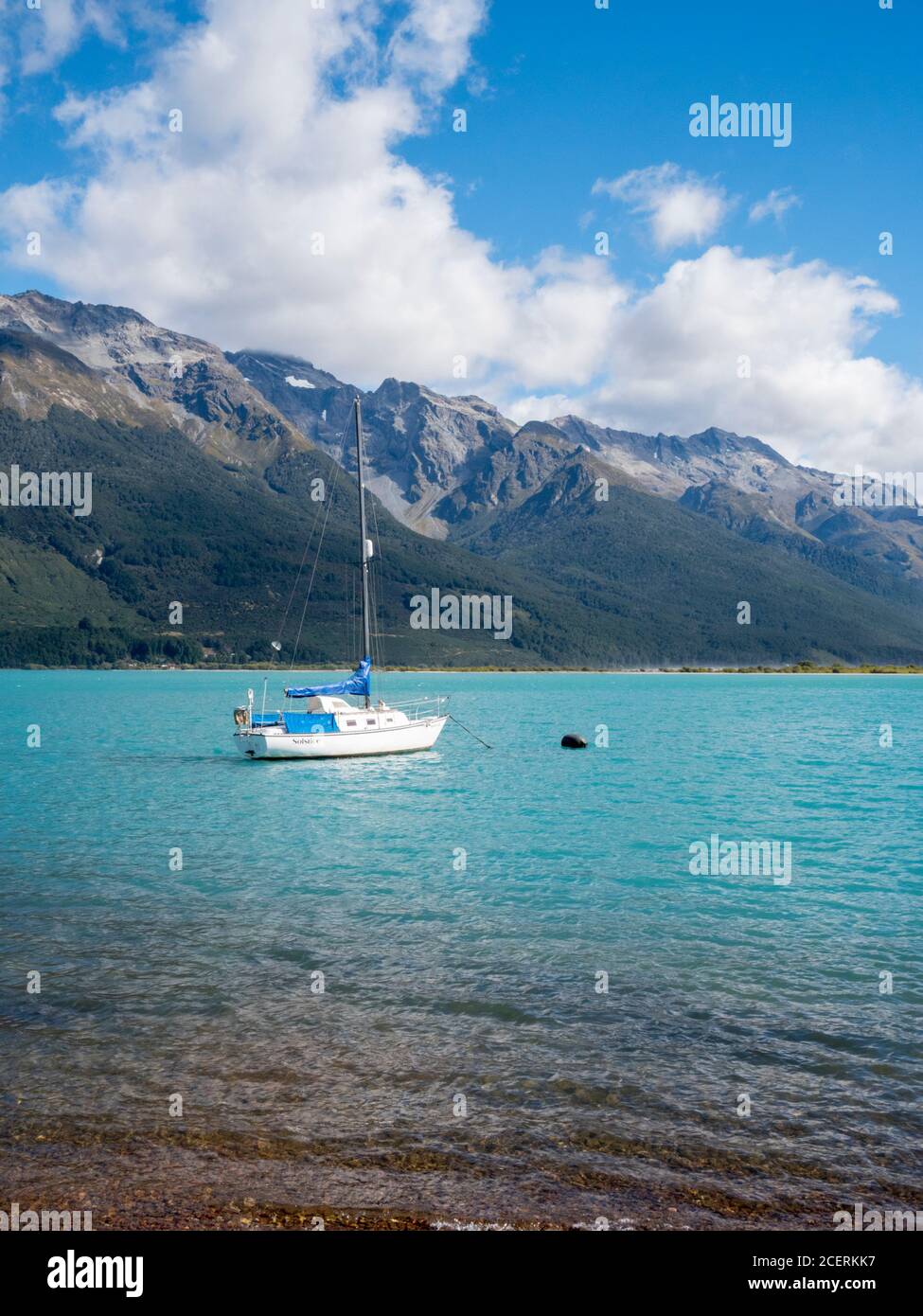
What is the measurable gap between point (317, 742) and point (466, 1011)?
42241mm

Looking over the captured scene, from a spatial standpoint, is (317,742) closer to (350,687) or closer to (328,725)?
(328,725)

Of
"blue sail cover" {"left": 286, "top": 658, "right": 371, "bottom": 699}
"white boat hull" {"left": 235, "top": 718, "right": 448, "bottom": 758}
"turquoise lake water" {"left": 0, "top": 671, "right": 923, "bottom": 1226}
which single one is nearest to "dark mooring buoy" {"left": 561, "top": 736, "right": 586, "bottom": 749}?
"white boat hull" {"left": 235, "top": 718, "right": 448, "bottom": 758}

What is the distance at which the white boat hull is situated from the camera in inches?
2249

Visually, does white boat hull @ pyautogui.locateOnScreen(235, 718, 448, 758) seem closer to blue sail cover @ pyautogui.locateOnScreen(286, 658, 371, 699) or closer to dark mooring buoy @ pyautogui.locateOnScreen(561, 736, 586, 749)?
blue sail cover @ pyautogui.locateOnScreen(286, 658, 371, 699)

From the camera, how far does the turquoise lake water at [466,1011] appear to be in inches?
423

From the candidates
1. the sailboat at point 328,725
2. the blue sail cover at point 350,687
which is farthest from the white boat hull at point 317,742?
the blue sail cover at point 350,687

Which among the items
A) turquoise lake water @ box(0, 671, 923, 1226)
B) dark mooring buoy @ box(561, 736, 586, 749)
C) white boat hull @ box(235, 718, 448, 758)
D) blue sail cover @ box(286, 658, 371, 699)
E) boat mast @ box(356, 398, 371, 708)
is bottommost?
turquoise lake water @ box(0, 671, 923, 1226)

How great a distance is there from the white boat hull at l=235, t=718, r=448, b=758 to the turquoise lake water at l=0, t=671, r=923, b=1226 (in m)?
15.5

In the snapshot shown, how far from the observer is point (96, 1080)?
13.3m

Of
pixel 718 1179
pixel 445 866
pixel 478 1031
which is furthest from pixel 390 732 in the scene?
pixel 718 1179

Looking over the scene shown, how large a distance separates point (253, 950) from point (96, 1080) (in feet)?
22.1

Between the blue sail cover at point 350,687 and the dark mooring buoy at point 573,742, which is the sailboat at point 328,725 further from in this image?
the dark mooring buoy at point 573,742
